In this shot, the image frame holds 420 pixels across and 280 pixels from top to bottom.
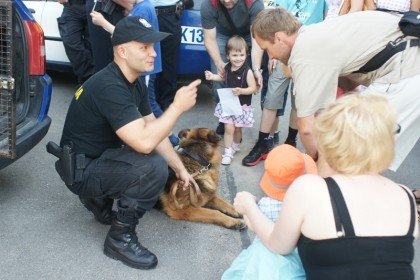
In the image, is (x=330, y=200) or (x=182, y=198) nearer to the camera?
(x=330, y=200)

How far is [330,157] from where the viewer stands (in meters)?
1.51

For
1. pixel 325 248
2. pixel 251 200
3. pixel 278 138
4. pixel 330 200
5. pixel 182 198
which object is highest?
pixel 330 200

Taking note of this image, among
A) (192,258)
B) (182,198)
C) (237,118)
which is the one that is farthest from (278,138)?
(192,258)

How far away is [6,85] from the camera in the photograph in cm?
249

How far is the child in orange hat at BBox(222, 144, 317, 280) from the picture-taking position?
5.80 feet

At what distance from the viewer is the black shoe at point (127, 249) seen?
8.21 ft

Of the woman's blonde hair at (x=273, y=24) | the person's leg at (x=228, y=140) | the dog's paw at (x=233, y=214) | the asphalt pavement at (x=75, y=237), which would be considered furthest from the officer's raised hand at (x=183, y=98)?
the person's leg at (x=228, y=140)

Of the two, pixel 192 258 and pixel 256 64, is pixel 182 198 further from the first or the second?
pixel 256 64

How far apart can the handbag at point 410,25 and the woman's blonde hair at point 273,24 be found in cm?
57

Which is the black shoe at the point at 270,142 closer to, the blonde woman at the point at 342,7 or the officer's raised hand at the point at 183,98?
the blonde woman at the point at 342,7

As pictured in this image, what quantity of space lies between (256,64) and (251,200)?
2.19 metres

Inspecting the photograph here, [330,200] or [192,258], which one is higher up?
[330,200]

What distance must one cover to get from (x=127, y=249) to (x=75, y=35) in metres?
2.85

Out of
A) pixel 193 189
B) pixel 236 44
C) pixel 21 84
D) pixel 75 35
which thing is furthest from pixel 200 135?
pixel 75 35
